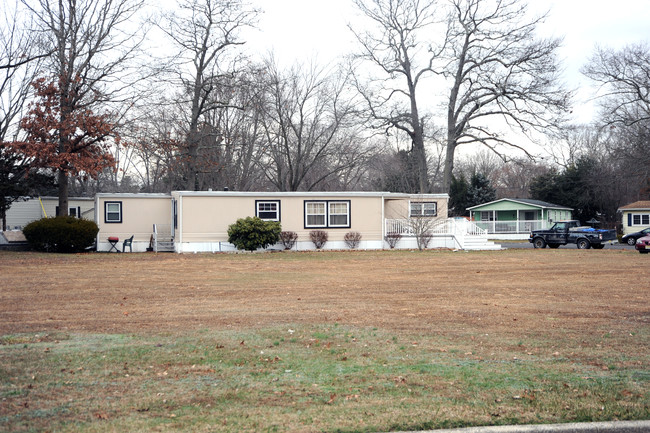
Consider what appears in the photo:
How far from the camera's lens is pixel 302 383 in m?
6.05

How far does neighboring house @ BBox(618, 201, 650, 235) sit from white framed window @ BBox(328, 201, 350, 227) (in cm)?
2519

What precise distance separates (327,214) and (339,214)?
60 centimetres

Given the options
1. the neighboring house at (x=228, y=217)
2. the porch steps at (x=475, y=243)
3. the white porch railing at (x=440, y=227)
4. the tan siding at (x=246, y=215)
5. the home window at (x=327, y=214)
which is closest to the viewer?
the tan siding at (x=246, y=215)

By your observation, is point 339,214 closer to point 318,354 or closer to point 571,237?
point 571,237

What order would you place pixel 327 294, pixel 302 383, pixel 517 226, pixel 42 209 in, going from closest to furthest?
pixel 302 383 < pixel 327 294 < pixel 42 209 < pixel 517 226

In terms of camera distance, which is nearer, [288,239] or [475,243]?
[288,239]

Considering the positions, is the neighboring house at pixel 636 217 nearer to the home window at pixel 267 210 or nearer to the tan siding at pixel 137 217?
the home window at pixel 267 210

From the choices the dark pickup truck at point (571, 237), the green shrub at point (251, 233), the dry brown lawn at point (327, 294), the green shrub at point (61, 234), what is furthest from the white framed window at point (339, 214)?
the green shrub at point (61, 234)

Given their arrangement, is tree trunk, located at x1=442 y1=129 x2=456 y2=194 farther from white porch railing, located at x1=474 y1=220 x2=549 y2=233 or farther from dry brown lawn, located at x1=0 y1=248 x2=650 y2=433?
dry brown lawn, located at x1=0 y1=248 x2=650 y2=433

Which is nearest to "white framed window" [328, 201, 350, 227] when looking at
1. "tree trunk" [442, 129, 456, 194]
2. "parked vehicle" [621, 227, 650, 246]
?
"tree trunk" [442, 129, 456, 194]

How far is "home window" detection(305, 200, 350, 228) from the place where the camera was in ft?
96.9

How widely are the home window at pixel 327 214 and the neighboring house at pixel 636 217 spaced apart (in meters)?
25.3

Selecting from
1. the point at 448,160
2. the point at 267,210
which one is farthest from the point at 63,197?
the point at 448,160

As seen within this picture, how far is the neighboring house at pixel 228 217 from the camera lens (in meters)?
28.0
